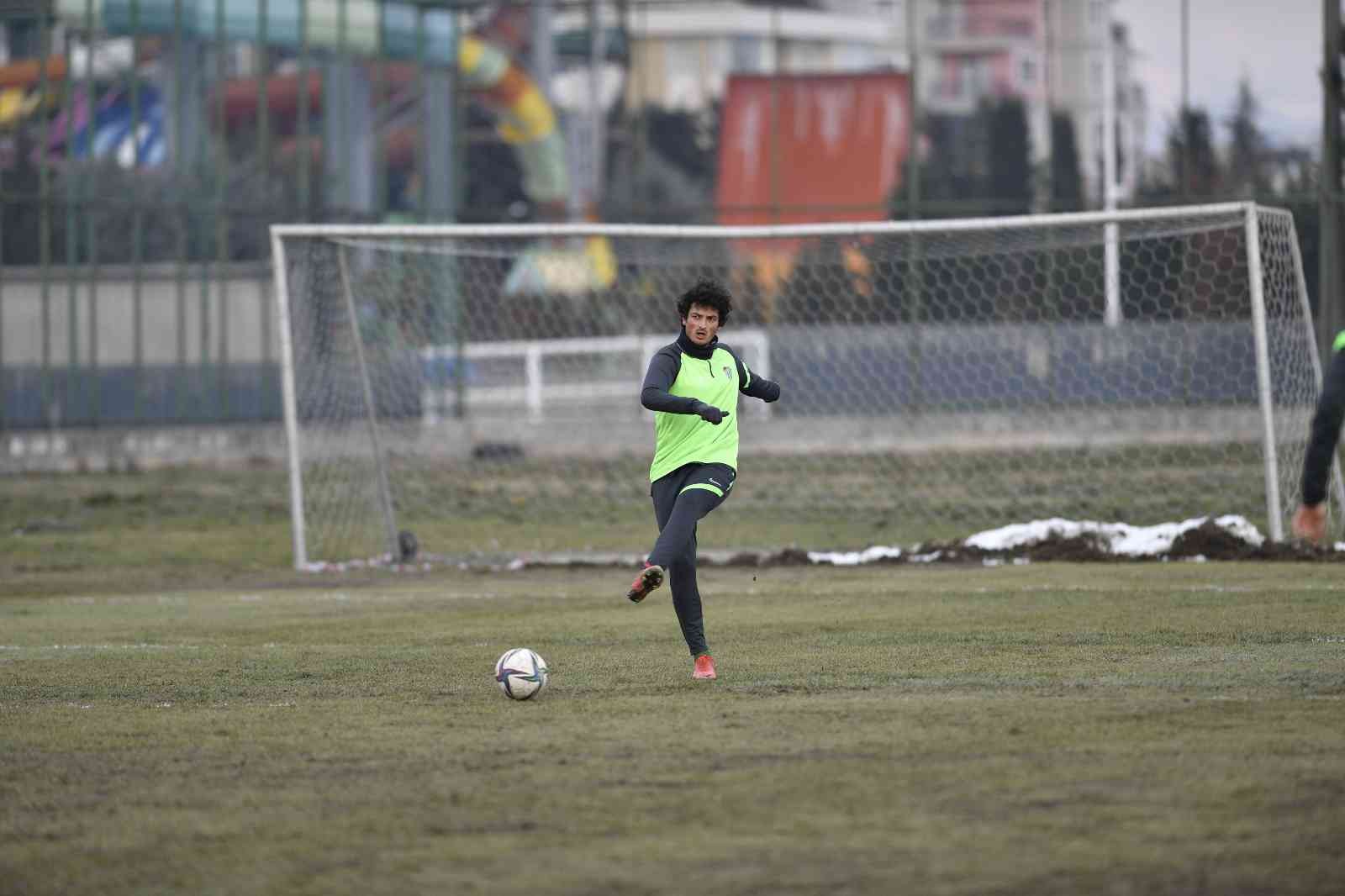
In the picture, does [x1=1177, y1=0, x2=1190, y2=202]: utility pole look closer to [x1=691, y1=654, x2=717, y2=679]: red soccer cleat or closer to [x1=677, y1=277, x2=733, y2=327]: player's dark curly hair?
[x1=677, y1=277, x2=733, y2=327]: player's dark curly hair

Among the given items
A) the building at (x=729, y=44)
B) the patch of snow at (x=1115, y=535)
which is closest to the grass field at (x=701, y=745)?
the patch of snow at (x=1115, y=535)

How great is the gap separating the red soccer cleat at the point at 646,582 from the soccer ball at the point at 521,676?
0.52 m

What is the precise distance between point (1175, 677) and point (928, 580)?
220 inches

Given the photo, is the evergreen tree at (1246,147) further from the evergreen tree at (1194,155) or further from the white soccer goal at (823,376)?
the white soccer goal at (823,376)

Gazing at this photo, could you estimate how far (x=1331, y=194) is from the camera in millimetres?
28328

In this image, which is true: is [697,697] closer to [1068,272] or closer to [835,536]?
[835,536]

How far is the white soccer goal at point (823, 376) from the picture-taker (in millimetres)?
17438

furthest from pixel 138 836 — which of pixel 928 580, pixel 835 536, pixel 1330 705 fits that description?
pixel 835 536

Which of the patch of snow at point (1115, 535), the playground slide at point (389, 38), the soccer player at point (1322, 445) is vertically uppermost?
the playground slide at point (389, 38)

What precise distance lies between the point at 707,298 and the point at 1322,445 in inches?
123

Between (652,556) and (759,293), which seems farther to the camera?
(759,293)

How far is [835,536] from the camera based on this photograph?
18141 mm

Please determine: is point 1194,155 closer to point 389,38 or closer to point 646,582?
point 389,38

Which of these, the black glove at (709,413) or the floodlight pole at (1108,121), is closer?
the black glove at (709,413)
